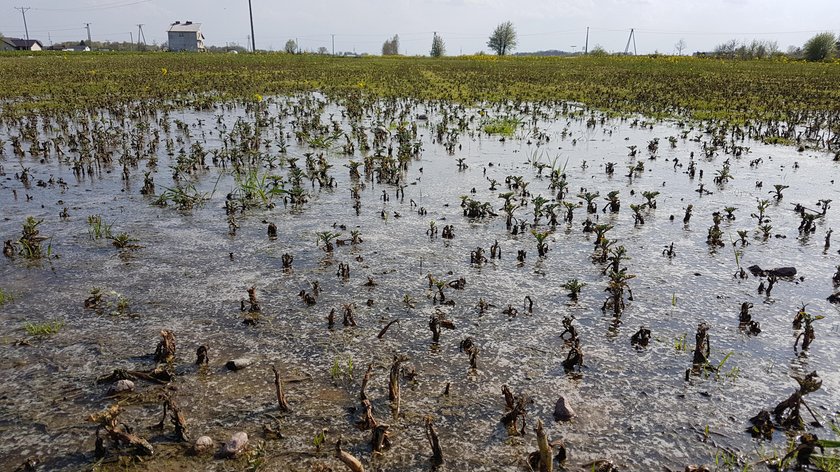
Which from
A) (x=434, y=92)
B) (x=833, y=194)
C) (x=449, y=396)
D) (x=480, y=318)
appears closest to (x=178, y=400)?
(x=449, y=396)

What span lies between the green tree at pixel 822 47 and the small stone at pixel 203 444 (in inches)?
2958

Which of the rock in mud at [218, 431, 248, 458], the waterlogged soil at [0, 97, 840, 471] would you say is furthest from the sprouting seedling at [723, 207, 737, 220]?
the rock in mud at [218, 431, 248, 458]

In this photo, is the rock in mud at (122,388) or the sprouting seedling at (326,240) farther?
the sprouting seedling at (326,240)

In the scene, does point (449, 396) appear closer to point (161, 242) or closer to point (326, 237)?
point (326, 237)

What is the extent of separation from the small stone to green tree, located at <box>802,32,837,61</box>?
246 feet

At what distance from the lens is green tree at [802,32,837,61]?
199ft

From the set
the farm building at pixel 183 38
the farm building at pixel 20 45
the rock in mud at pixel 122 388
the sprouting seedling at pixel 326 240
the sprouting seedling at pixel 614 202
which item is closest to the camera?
the rock in mud at pixel 122 388

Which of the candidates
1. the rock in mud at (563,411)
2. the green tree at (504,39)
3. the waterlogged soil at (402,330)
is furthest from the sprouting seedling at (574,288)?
the green tree at (504,39)

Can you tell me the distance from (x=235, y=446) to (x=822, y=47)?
252 ft

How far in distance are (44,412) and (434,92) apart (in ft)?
74.9

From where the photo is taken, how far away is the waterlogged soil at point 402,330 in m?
3.43

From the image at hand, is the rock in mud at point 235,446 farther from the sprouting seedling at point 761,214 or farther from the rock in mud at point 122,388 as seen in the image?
the sprouting seedling at point 761,214

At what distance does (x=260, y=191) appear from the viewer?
8.24 m

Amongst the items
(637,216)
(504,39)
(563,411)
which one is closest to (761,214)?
(637,216)
